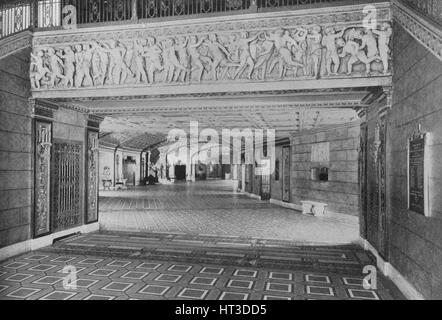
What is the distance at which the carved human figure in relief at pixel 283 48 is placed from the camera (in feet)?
19.2

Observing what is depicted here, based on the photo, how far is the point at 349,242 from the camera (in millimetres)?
7855

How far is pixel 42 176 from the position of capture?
7254mm

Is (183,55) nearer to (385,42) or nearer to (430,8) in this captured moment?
(385,42)

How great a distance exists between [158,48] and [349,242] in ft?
19.3

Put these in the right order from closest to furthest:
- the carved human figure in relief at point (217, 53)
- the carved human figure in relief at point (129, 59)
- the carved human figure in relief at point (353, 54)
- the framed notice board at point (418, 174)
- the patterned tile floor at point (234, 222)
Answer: the framed notice board at point (418, 174) < the carved human figure in relief at point (353, 54) < the carved human figure in relief at point (217, 53) < the carved human figure in relief at point (129, 59) < the patterned tile floor at point (234, 222)

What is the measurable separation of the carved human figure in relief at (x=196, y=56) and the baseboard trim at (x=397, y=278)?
14.7 feet

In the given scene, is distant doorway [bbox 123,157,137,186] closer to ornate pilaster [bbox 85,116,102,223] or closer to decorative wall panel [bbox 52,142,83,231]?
ornate pilaster [bbox 85,116,102,223]

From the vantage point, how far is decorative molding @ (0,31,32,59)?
637 centimetres

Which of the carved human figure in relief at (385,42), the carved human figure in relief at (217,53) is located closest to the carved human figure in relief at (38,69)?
the carved human figure in relief at (217,53)

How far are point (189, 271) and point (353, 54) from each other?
14.8ft

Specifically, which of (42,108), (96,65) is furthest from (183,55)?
(42,108)

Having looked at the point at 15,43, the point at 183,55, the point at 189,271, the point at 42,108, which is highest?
the point at 15,43

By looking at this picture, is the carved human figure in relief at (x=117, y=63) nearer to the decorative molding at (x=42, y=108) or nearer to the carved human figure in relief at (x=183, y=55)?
the carved human figure in relief at (x=183, y=55)

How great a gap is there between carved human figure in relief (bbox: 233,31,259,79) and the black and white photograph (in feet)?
0.06
